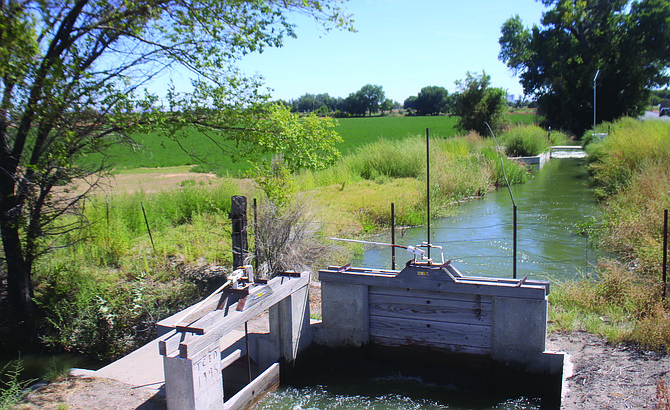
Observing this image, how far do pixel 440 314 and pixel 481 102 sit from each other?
32.6 metres

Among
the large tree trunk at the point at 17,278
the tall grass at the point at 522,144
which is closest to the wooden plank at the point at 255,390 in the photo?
the large tree trunk at the point at 17,278

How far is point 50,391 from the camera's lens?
553cm

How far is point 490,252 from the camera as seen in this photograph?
1197 cm

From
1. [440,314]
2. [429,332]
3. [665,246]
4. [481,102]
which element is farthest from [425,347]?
[481,102]

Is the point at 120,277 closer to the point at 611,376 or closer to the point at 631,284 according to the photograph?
the point at 611,376

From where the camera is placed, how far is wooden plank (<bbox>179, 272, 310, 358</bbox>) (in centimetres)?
471

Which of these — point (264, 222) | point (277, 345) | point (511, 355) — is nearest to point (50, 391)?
point (277, 345)

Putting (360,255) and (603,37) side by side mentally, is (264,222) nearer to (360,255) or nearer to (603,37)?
(360,255)

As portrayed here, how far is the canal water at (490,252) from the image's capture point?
6.08 metres

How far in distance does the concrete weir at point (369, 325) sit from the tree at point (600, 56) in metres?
42.6

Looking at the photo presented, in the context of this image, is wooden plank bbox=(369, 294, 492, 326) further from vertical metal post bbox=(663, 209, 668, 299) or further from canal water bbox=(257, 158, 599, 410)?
vertical metal post bbox=(663, 209, 668, 299)

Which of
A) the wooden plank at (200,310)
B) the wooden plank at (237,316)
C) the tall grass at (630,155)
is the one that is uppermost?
the tall grass at (630,155)

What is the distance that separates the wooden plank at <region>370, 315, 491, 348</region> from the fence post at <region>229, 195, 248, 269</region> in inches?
→ 100

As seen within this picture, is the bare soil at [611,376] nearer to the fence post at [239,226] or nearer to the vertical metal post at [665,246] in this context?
the vertical metal post at [665,246]
